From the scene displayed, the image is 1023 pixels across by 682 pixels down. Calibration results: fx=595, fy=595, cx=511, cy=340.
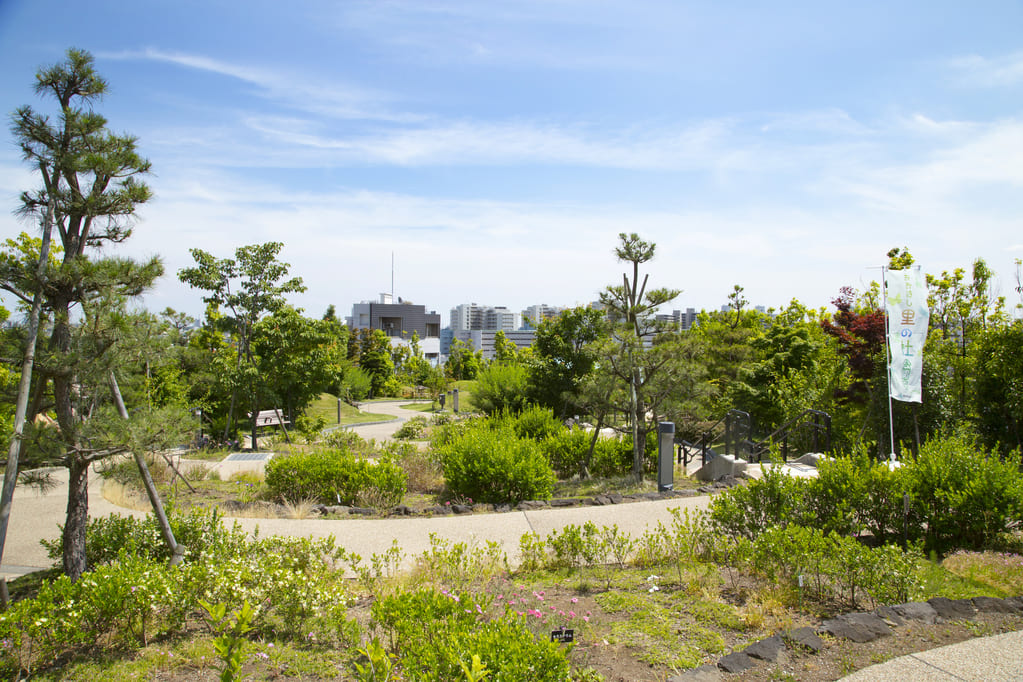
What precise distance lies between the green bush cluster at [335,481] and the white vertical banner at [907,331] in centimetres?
720

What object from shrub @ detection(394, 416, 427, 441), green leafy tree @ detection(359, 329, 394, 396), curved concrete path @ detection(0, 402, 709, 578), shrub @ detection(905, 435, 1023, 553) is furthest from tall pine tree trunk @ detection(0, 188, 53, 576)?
green leafy tree @ detection(359, 329, 394, 396)

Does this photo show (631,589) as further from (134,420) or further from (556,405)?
(556,405)

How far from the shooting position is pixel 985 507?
5.05 m

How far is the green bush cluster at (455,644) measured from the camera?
2703 mm

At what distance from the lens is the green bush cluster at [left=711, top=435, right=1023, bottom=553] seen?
5059 millimetres

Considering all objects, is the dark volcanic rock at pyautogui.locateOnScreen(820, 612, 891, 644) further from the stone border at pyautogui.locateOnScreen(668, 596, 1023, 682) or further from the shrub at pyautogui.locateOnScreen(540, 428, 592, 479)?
the shrub at pyautogui.locateOnScreen(540, 428, 592, 479)

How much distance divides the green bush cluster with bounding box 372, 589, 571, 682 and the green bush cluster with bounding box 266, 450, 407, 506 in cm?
462

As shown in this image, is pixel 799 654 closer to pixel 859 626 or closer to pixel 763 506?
pixel 859 626

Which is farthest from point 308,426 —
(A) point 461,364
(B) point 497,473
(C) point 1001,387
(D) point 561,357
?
(A) point 461,364

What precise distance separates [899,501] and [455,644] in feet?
14.7

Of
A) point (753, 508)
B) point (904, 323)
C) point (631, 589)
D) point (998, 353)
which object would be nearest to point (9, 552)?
point (631, 589)

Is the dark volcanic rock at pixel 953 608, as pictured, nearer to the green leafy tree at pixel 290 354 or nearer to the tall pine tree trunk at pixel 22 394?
the tall pine tree trunk at pixel 22 394

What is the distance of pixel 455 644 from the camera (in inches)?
113

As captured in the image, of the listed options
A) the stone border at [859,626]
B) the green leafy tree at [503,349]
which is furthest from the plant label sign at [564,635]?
the green leafy tree at [503,349]
